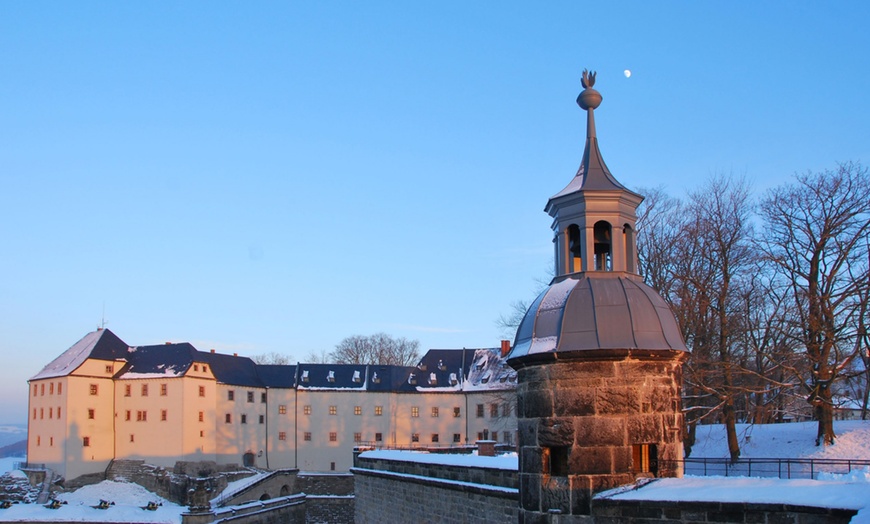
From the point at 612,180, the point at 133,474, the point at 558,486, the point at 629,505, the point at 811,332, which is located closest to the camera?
the point at 629,505

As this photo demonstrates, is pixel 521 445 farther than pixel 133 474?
No

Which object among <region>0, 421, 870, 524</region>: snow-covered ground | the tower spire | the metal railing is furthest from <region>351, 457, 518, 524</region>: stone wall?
the tower spire

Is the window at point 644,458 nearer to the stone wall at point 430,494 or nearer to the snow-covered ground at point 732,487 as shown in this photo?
the snow-covered ground at point 732,487

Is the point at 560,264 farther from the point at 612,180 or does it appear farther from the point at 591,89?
the point at 591,89

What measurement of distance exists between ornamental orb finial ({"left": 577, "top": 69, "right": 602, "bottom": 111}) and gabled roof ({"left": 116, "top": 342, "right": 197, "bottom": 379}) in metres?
44.5

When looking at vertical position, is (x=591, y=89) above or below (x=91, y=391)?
above

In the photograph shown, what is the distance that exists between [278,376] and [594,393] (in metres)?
51.0

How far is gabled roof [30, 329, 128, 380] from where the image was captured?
51.3 m

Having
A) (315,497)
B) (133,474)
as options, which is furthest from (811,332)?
(133,474)

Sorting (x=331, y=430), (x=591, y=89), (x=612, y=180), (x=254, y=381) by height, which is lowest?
(x=331, y=430)

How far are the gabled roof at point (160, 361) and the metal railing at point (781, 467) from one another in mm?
35929

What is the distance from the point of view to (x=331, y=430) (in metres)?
56.5

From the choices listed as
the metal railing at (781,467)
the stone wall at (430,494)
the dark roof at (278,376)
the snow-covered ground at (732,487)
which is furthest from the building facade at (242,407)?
the metal railing at (781,467)

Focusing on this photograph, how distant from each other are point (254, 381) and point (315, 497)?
10.1 m
